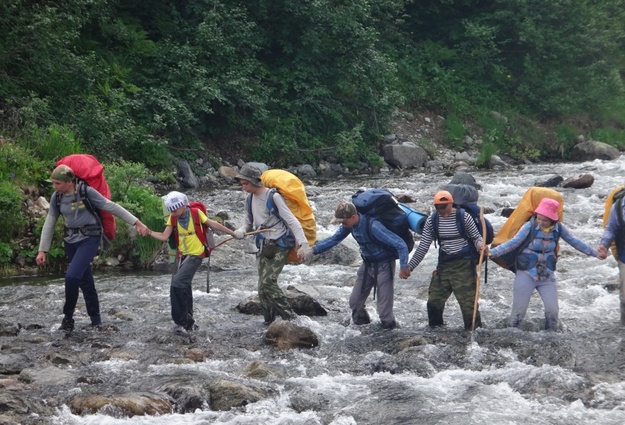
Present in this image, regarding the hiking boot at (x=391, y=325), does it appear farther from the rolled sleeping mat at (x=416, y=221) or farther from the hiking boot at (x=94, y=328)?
the hiking boot at (x=94, y=328)

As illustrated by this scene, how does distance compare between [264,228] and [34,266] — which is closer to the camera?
[264,228]

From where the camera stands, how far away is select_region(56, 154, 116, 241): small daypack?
9.97 meters

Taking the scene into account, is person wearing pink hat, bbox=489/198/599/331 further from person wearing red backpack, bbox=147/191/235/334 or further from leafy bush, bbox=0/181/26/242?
leafy bush, bbox=0/181/26/242

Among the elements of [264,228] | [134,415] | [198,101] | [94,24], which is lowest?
[134,415]

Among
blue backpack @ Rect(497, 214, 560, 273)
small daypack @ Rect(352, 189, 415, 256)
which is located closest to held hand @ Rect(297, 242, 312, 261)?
small daypack @ Rect(352, 189, 415, 256)

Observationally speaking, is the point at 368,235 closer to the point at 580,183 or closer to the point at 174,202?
the point at 174,202

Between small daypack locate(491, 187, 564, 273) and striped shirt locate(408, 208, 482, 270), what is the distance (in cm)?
47

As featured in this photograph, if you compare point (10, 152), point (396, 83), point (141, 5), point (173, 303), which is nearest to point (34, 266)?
point (10, 152)

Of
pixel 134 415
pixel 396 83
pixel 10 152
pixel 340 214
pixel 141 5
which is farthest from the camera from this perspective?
pixel 396 83

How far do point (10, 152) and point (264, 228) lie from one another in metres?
7.57

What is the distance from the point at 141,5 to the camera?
2834cm

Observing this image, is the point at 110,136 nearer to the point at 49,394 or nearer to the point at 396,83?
the point at 49,394

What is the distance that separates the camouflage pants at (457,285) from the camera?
398 inches

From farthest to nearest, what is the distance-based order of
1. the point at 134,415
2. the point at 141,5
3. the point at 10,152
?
the point at 141,5
the point at 10,152
the point at 134,415
